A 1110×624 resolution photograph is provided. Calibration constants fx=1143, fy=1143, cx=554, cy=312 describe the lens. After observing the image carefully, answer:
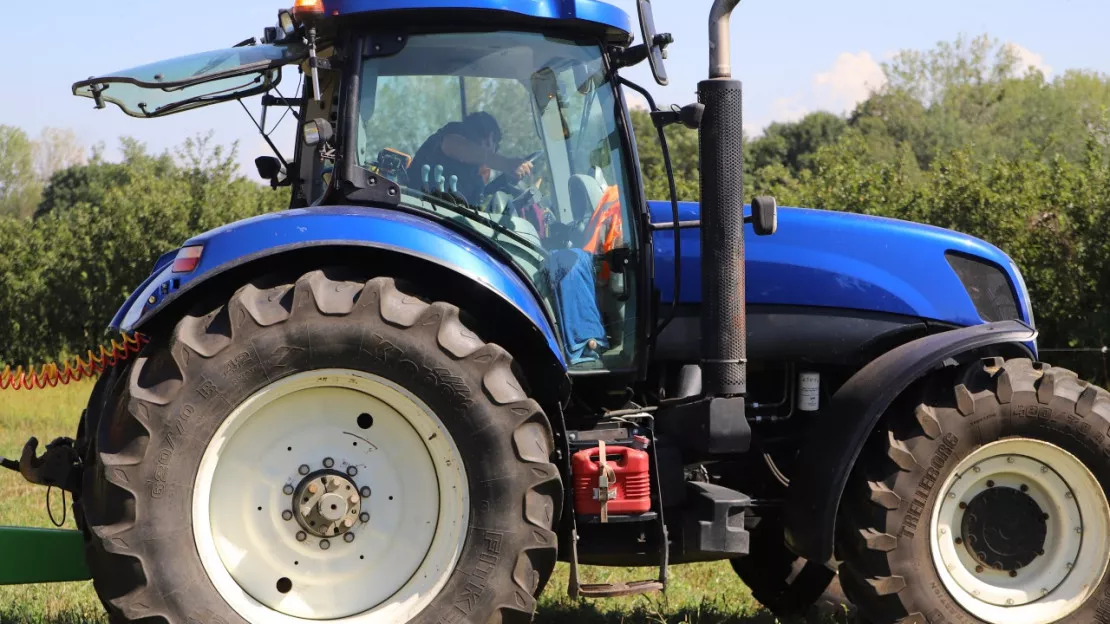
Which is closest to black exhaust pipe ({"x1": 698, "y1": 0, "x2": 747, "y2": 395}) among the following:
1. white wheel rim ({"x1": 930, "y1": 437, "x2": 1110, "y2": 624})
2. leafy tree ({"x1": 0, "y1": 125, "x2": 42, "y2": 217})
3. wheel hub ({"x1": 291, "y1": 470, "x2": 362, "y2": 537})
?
white wheel rim ({"x1": 930, "y1": 437, "x2": 1110, "y2": 624})

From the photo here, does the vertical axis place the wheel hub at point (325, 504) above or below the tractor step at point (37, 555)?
above

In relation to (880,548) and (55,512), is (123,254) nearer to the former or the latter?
(55,512)

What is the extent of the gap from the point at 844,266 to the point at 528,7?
1.64 meters

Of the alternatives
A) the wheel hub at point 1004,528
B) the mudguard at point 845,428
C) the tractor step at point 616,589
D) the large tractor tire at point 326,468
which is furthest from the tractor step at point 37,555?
the wheel hub at point 1004,528

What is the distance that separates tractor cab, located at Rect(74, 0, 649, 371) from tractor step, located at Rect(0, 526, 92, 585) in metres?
1.46

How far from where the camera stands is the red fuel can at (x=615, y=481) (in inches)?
156

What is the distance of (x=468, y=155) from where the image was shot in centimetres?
411

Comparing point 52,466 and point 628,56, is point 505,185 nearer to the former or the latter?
point 628,56

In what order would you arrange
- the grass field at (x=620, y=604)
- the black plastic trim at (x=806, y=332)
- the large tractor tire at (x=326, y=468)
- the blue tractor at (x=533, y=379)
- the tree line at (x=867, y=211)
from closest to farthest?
the large tractor tire at (x=326, y=468) < the blue tractor at (x=533, y=379) < the black plastic trim at (x=806, y=332) < the grass field at (x=620, y=604) < the tree line at (x=867, y=211)

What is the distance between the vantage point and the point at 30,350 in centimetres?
1961

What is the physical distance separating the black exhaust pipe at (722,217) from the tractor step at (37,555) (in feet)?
7.52

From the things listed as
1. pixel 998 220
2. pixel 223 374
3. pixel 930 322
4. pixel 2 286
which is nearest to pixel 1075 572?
pixel 930 322

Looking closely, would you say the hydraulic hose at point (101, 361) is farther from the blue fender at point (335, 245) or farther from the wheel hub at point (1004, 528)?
the wheel hub at point (1004, 528)

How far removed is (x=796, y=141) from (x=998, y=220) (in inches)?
1309
